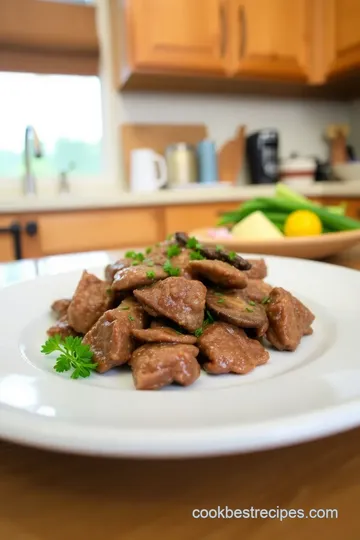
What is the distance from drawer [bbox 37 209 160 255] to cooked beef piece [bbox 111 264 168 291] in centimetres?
216

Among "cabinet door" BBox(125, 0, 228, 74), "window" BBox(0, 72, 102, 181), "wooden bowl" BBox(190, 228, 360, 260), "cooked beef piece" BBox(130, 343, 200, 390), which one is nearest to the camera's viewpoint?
"cooked beef piece" BBox(130, 343, 200, 390)

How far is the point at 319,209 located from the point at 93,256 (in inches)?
28.7

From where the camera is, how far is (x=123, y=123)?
150 inches

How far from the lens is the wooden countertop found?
375 millimetres

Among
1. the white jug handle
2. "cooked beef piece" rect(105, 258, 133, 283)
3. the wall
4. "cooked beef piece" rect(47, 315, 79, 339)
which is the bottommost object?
"cooked beef piece" rect(47, 315, 79, 339)

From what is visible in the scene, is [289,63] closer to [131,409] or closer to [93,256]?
[93,256]

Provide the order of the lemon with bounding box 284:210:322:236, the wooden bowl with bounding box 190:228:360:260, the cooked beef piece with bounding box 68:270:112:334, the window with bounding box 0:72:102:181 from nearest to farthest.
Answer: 1. the cooked beef piece with bounding box 68:270:112:334
2. the wooden bowl with bounding box 190:228:360:260
3. the lemon with bounding box 284:210:322:236
4. the window with bounding box 0:72:102:181

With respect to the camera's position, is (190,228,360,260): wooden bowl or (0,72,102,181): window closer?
(190,228,360,260): wooden bowl

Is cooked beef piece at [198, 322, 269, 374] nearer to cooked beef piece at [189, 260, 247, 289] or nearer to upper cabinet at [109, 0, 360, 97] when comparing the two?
cooked beef piece at [189, 260, 247, 289]

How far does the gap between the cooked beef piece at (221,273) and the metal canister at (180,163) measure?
295cm

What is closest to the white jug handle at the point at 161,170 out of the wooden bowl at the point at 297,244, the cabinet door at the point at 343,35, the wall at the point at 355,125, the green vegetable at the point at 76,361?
the cabinet door at the point at 343,35

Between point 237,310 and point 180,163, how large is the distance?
10.2 feet

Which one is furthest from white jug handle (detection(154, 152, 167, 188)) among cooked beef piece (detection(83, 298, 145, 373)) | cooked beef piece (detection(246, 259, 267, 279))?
cooked beef piece (detection(83, 298, 145, 373))

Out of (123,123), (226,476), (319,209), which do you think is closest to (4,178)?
(123,123)
